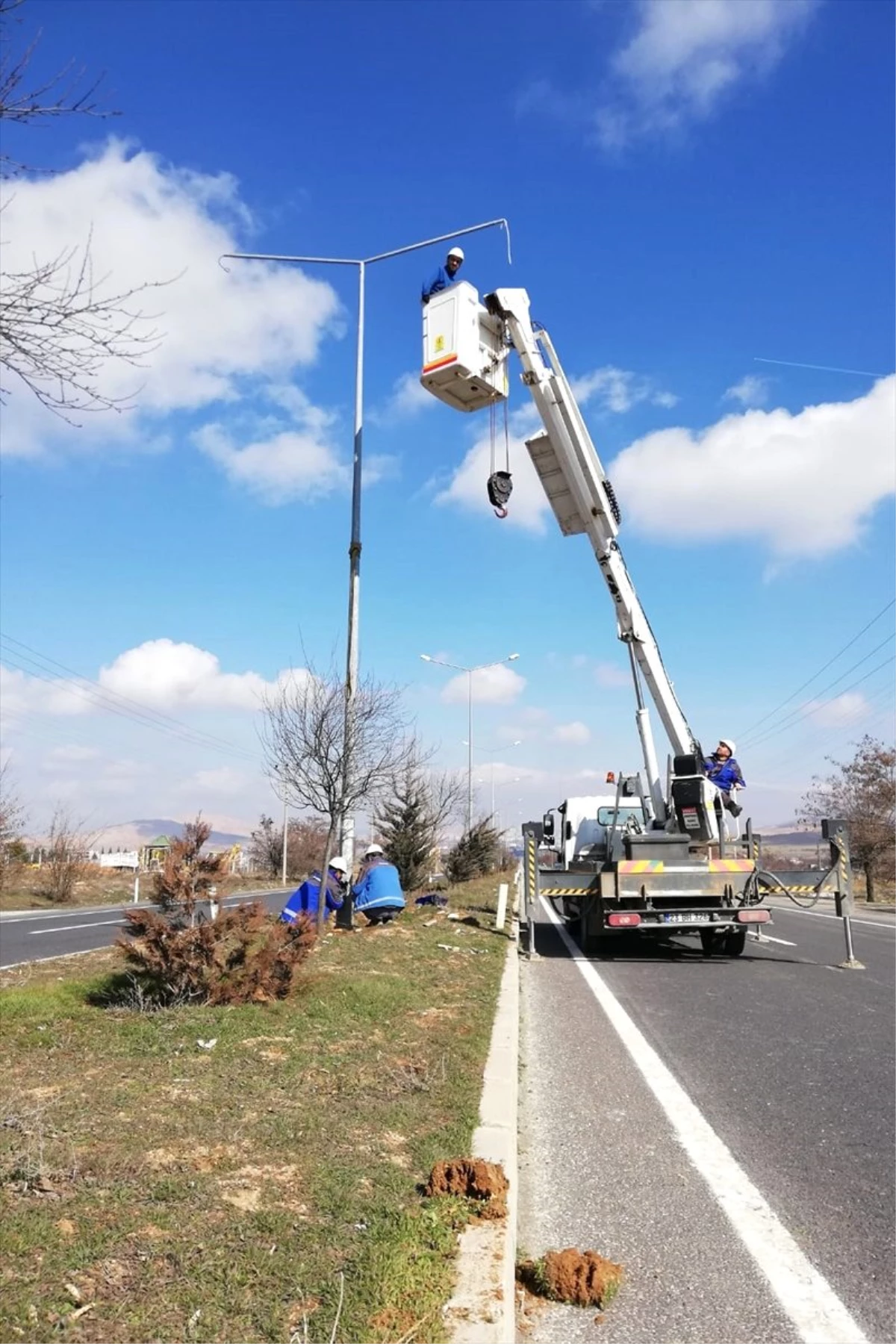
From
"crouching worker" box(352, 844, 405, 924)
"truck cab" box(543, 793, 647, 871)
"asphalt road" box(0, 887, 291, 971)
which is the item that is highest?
"truck cab" box(543, 793, 647, 871)

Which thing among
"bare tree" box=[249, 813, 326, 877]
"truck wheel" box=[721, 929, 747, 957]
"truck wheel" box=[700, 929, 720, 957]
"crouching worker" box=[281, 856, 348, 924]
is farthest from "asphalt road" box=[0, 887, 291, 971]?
"bare tree" box=[249, 813, 326, 877]

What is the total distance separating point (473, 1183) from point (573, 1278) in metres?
0.54

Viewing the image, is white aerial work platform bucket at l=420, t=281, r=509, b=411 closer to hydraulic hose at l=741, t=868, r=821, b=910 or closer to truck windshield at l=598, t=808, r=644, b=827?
hydraulic hose at l=741, t=868, r=821, b=910

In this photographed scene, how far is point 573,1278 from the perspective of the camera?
3.35m

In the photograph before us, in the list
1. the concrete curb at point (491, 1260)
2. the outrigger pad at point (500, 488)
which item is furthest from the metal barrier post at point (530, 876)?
the concrete curb at point (491, 1260)

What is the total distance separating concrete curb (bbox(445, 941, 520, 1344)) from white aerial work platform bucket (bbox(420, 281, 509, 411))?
7887mm

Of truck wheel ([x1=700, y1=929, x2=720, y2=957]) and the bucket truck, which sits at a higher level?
the bucket truck

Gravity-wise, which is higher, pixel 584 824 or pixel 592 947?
pixel 584 824

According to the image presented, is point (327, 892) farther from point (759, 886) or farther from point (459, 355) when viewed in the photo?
point (459, 355)

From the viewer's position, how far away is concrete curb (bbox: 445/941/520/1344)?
9.36 ft

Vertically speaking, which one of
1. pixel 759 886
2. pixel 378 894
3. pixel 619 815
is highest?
pixel 619 815

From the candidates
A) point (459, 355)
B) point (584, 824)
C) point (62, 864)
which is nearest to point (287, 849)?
point (62, 864)

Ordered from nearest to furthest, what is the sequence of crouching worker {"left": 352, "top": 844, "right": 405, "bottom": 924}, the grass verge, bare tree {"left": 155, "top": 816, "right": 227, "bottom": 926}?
1. the grass verge
2. bare tree {"left": 155, "top": 816, "right": 227, "bottom": 926}
3. crouching worker {"left": 352, "top": 844, "right": 405, "bottom": 924}

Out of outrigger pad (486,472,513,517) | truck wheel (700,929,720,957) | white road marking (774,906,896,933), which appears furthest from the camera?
white road marking (774,906,896,933)
